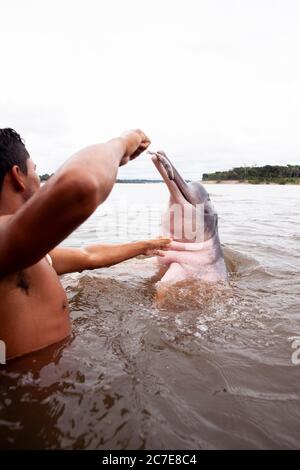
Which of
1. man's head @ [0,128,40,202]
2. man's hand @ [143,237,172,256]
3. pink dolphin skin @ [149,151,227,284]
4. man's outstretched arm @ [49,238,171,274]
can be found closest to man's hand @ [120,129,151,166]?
man's head @ [0,128,40,202]

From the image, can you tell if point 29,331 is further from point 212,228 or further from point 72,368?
point 212,228

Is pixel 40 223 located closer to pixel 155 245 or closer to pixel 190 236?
pixel 155 245

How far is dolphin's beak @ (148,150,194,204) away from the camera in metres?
3.19

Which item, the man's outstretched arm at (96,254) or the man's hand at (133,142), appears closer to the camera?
the man's hand at (133,142)

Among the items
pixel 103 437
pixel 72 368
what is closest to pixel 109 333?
pixel 72 368

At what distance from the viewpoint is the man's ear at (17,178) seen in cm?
177

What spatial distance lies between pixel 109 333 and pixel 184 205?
1620mm

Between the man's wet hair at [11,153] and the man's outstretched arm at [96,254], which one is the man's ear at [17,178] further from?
the man's outstretched arm at [96,254]

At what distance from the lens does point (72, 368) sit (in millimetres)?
1935

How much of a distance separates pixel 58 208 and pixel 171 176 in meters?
2.23

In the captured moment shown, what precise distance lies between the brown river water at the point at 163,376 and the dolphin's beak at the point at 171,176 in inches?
36.5

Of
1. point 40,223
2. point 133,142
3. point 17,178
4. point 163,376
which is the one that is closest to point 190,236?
point 163,376

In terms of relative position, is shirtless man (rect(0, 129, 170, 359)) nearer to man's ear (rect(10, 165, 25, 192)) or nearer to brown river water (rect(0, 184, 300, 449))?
man's ear (rect(10, 165, 25, 192))

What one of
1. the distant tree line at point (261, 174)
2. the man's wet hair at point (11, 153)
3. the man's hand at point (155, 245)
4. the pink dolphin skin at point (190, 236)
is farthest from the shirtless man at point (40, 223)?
the distant tree line at point (261, 174)
